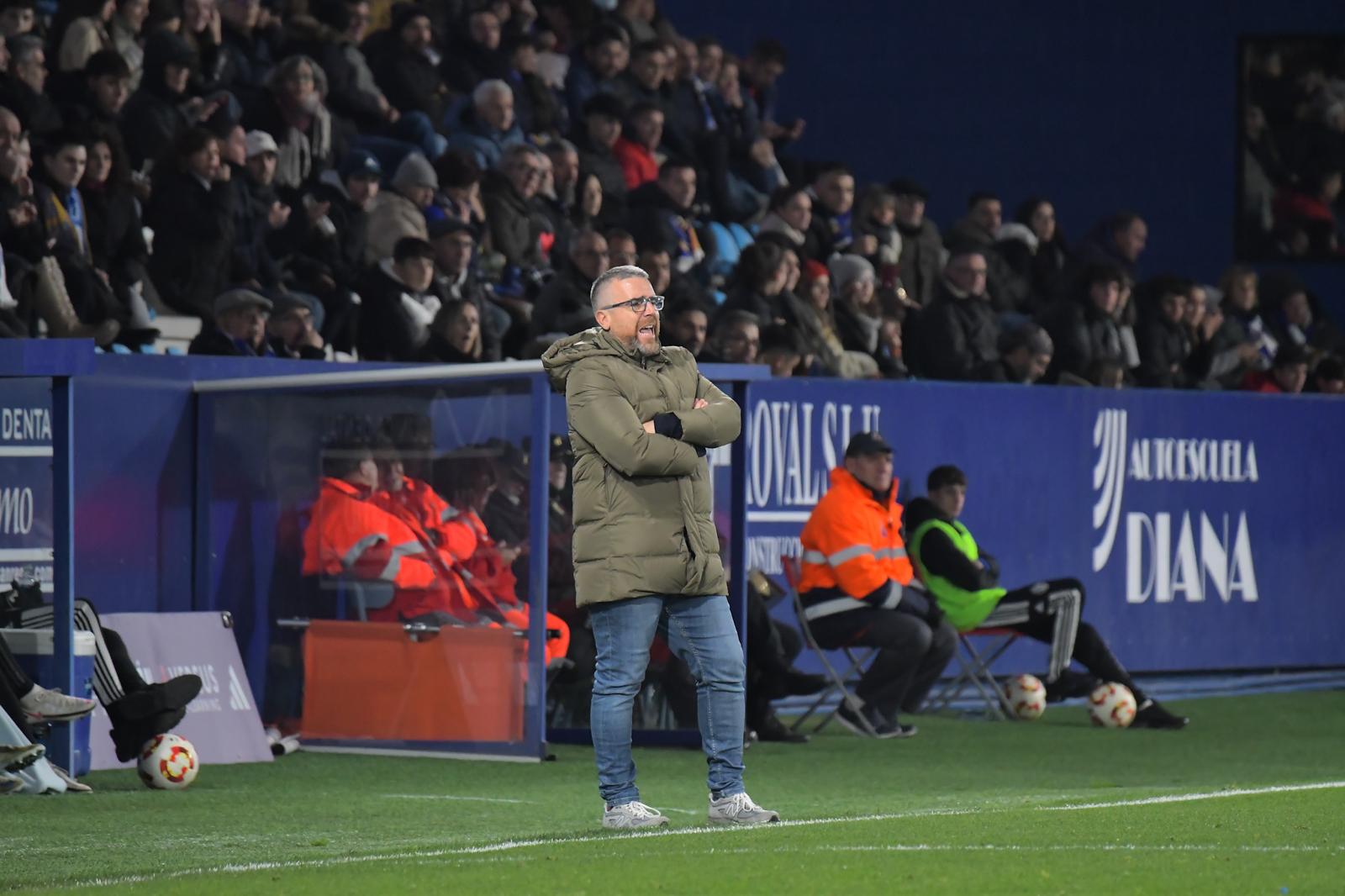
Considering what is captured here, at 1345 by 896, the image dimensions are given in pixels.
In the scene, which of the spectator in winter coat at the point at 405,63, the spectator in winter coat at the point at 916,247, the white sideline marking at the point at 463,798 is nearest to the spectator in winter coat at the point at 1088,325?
the spectator in winter coat at the point at 916,247

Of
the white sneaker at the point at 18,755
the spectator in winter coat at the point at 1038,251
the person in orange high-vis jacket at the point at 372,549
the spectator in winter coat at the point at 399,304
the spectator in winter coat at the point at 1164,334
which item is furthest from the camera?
the spectator in winter coat at the point at 1038,251

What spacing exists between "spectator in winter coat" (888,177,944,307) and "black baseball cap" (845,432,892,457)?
211 inches

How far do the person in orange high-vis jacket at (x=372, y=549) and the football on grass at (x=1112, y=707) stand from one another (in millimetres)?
4430

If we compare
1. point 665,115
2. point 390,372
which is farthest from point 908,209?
point 390,372

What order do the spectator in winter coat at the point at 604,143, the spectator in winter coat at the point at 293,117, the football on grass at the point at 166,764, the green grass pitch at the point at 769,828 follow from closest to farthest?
1. the green grass pitch at the point at 769,828
2. the football on grass at the point at 166,764
3. the spectator in winter coat at the point at 293,117
4. the spectator in winter coat at the point at 604,143

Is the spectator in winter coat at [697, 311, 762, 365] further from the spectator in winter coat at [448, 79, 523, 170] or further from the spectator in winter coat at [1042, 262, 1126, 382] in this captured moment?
the spectator in winter coat at [1042, 262, 1126, 382]

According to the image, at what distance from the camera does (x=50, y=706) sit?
35.0ft

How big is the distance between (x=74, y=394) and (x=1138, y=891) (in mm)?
7804

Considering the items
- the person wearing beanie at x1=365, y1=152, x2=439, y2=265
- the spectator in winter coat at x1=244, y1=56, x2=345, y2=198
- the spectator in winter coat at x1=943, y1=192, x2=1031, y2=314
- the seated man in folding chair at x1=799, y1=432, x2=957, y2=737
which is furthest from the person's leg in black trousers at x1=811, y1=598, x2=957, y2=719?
the spectator in winter coat at x1=943, y1=192, x2=1031, y2=314

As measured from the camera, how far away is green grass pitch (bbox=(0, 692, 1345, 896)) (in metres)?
7.21

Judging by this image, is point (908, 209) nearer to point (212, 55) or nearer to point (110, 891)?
point (212, 55)

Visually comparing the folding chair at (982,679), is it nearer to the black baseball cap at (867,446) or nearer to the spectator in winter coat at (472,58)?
the black baseball cap at (867,446)

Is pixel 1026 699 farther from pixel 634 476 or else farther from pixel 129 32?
pixel 634 476

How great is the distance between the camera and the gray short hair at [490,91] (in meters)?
18.0
